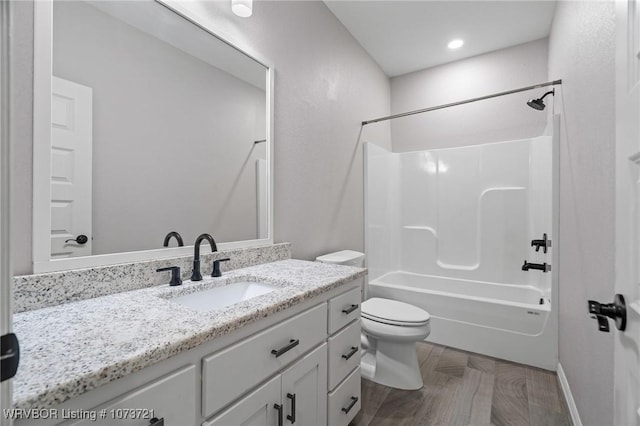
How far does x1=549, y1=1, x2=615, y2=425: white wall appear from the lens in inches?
44.4

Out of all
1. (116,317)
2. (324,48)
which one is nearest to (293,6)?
(324,48)

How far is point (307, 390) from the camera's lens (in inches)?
44.4

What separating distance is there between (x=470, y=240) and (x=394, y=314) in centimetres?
154

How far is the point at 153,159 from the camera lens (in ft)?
4.07

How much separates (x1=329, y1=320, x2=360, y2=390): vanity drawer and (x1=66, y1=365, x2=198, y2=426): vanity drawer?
0.67m

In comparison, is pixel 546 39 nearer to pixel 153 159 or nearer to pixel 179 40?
pixel 179 40

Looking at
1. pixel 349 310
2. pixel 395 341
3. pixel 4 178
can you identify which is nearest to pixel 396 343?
pixel 395 341

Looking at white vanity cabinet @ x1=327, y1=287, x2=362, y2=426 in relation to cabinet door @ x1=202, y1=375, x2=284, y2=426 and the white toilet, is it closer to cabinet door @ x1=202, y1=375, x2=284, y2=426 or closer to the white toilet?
cabinet door @ x1=202, y1=375, x2=284, y2=426

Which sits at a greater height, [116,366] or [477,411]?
[116,366]

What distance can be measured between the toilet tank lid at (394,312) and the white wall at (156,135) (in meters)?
1.03

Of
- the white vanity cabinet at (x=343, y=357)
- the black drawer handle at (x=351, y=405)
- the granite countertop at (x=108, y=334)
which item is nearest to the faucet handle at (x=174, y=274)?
the granite countertop at (x=108, y=334)

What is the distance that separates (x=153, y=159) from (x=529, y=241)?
3.10 meters

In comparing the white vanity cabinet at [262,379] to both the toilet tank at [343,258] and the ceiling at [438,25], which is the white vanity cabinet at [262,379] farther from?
the ceiling at [438,25]

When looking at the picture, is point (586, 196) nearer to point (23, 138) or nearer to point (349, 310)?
point (349, 310)
